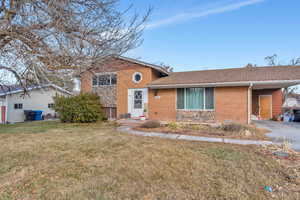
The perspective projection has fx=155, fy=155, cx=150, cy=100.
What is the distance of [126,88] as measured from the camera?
12.2 m

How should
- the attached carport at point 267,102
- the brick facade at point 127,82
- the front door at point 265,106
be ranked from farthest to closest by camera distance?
the front door at point 265,106
the attached carport at point 267,102
the brick facade at point 127,82

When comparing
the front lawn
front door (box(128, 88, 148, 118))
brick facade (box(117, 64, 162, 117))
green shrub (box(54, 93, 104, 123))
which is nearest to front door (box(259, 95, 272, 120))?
brick facade (box(117, 64, 162, 117))

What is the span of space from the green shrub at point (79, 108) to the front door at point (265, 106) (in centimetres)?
1302

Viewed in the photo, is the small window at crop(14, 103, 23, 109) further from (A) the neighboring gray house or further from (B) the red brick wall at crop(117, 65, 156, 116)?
(B) the red brick wall at crop(117, 65, 156, 116)

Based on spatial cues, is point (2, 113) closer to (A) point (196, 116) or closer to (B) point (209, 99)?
(A) point (196, 116)

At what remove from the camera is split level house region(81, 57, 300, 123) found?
9.17 m

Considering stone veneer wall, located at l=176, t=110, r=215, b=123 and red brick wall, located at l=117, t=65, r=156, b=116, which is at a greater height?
red brick wall, located at l=117, t=65, r=156, b=116

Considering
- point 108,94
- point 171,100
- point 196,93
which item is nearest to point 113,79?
point 108,94

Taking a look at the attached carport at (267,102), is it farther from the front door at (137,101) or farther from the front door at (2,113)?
the front door at (2,113)

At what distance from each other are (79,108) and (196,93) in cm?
764

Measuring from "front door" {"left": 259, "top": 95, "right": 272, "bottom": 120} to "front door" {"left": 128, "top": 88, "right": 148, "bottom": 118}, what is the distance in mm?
9793

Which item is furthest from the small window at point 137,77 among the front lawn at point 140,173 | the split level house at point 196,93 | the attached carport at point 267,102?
the attached carport at point 267,102

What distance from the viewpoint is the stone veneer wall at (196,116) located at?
32.3 ft

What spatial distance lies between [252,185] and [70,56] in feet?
15.2
